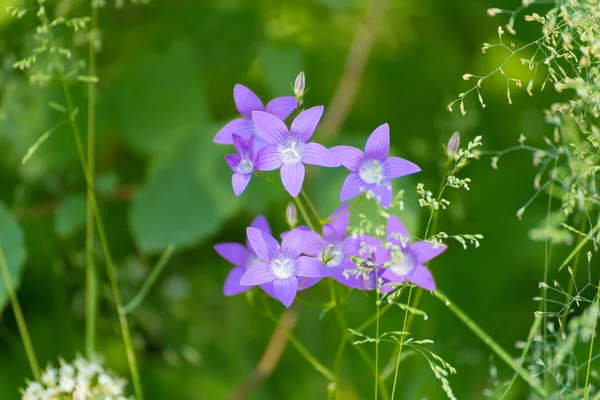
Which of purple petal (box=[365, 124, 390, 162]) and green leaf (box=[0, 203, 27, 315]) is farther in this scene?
green leaf (box=[0, 203, 27, 315])

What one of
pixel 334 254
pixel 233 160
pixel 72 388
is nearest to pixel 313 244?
pixel 334 254

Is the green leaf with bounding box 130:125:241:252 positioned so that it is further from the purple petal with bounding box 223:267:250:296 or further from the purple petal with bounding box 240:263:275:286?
the purple petal with bounding box 240:263:275:286

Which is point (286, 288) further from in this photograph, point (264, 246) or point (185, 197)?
point (185, 197)

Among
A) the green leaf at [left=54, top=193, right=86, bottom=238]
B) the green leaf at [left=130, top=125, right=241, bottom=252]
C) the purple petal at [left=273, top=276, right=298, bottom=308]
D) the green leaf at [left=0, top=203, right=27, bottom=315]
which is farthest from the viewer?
the green leaf at [left=54, top=193, right=86, bottom=238]

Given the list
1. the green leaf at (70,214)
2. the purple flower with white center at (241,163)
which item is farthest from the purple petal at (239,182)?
the green leaf at (70,214)

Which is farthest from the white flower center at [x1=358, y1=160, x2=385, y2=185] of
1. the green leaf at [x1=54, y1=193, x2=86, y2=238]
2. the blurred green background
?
the green leaf at [x1=54, y1=193, x2=86, y2=238]

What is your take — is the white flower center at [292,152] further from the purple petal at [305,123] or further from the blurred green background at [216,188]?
the blurred green background at [216,188]
